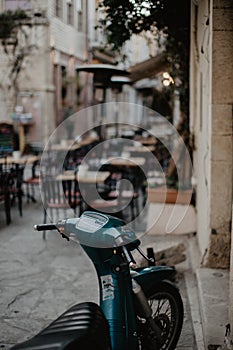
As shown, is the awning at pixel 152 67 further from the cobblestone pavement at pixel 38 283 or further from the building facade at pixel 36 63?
the building facade at pixel 36 63

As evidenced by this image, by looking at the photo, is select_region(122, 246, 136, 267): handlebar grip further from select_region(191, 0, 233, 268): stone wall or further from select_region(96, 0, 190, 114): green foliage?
select_region(96, 0, 190, 114): green foliage

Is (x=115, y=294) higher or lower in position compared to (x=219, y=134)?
lower

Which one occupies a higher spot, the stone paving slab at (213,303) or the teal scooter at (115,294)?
the teal scooter at (115,294)

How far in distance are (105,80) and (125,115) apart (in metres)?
19.4

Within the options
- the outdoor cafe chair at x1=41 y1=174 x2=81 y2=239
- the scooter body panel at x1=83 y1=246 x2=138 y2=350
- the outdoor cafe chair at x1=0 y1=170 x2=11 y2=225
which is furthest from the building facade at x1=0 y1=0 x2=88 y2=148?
→ the scooter body panel at x1=83 y1=246 x2=138 y2=350

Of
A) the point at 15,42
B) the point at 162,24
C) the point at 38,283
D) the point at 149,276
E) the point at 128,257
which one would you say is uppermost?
the point at 15,42

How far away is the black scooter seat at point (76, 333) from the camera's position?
258cm

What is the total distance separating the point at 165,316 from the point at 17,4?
57.0 feet

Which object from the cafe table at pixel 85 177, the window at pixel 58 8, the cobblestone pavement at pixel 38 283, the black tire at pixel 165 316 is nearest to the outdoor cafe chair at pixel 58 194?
the cafe table at pixel 85 177

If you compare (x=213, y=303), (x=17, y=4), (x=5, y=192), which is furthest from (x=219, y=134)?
(x=17, y=4)

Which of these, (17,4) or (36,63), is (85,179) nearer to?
(36,63)

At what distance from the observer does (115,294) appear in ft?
11.1

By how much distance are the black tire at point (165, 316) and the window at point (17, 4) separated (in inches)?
674

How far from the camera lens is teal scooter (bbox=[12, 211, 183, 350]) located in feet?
9.60
